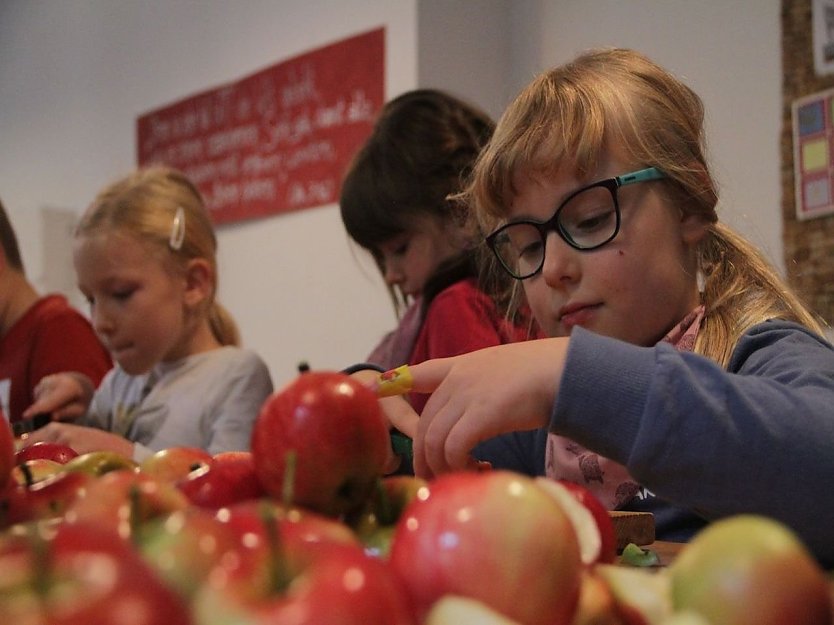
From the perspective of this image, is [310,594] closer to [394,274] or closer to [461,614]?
[461,614]

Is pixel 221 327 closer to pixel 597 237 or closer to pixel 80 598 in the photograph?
pixel 597 237

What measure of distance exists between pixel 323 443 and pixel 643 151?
2.20ft

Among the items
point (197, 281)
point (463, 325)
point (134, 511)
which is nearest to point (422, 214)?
point (463, 325)

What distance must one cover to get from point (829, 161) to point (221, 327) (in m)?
1.28

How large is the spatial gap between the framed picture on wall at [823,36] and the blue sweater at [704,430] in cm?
128

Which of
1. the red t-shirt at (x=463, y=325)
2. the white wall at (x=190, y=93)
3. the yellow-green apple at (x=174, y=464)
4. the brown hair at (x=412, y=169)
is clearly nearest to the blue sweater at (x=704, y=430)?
the yellow-green apple at (x=174, y=464)

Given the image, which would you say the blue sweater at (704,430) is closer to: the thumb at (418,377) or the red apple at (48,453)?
the thumb at (418,377)

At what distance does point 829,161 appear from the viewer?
1.76 meters

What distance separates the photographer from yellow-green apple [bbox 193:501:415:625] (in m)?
0.27

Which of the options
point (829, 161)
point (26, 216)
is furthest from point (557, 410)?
point (26, 216)

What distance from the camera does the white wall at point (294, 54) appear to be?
1.93m

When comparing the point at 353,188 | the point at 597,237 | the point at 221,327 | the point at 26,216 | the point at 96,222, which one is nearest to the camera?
the point at 597,237

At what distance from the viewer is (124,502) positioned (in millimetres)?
402

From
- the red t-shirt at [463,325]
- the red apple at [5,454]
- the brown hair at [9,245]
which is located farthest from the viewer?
the brown hair at [9,245]
